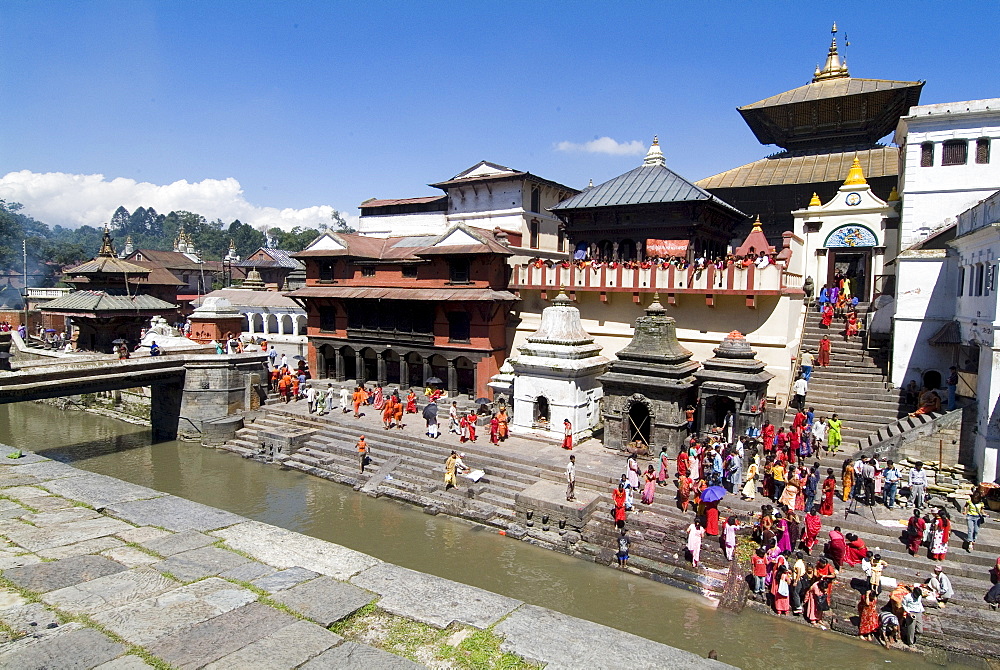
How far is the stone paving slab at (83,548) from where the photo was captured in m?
4.18

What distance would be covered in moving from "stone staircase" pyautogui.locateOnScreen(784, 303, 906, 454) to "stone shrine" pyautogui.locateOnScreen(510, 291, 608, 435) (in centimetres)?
601

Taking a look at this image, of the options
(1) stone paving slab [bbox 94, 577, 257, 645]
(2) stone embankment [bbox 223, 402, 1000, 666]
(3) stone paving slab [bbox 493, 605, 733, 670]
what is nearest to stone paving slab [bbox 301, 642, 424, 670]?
(3) stone paving slab [bbox 493, 605, 733, 670]

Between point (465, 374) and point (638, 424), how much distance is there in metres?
9.57

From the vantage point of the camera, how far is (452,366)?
85.3ft

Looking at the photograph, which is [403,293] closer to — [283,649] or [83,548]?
[83,548]

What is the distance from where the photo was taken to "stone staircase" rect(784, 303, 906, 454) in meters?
17.6

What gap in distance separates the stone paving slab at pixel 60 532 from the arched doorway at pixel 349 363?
25.0m

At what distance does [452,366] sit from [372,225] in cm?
1662

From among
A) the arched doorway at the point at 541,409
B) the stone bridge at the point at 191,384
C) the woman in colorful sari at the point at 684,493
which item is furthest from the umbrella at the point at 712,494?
the stone bridge at the point at 191,384

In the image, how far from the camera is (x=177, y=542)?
4.44 m

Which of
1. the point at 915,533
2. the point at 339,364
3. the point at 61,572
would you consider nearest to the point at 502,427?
the point at 915,533

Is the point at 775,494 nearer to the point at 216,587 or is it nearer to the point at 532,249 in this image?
the point at 216,587

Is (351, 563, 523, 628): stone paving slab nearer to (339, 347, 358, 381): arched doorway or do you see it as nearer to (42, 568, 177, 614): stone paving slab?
(42, 568, 177, 614): stone paving slab

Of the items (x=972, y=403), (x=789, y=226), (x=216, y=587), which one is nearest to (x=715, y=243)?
(x=789, y=226)
